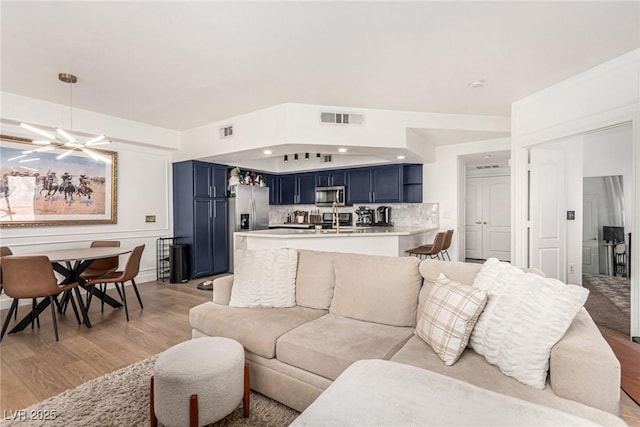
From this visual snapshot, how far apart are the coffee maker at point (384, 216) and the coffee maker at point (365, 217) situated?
152 millimetres

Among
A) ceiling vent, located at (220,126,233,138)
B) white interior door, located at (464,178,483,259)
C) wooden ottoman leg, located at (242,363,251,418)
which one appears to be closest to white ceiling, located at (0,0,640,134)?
ceiling vent, located at (220,126,233,138)

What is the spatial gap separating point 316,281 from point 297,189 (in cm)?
499

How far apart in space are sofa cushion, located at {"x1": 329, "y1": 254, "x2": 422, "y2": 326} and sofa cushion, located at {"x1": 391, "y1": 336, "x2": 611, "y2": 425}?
302 mm

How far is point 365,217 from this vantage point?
658 cm

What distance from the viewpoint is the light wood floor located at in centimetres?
215

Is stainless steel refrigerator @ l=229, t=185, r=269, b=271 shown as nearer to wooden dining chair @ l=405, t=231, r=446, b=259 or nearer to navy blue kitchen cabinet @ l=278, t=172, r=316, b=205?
navy blue kitchen cabinet @ l=278, t=172, r=316, b=205

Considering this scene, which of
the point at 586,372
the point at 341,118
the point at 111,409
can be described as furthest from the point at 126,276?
the point at 586,372

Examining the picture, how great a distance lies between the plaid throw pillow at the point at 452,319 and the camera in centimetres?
157

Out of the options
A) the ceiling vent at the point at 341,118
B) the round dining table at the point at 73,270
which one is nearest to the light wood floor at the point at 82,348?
the round dining table at the point at 73,270

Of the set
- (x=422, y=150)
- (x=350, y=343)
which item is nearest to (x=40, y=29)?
(x=350, y=343)

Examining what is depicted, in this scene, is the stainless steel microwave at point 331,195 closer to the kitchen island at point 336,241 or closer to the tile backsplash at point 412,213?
the tile backsplash at point 412,213

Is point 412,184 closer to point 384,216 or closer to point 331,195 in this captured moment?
point 384,216

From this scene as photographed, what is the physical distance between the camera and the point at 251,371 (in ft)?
6.71

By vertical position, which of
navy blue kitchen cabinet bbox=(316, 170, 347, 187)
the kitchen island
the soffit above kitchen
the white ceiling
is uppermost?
the white ceiling
